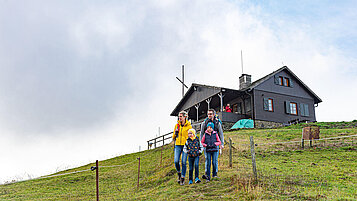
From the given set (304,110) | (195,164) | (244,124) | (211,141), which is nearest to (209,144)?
(211,141)

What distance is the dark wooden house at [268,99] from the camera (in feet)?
91.0

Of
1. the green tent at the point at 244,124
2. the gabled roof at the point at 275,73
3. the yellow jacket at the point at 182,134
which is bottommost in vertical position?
the yellow jacket at the point at 182,134

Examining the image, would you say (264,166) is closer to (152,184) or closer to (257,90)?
(152,184)

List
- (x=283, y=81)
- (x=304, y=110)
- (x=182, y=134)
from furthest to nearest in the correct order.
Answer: (x=283, y=81) < (x=304, y=110) < (x=182, y=134)

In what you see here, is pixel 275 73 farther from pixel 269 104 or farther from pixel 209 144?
pixel 209 144

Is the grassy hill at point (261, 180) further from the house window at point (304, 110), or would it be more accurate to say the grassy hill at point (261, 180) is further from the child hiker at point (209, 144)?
the house window at point (304, 110)

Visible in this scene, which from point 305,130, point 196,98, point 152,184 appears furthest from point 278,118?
point 152,184

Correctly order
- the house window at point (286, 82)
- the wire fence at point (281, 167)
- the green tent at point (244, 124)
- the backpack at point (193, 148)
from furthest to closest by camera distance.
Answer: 1. the house window at point (286, 82)
2. the green tent at point (244, 124)
3. the backpack at point (193, 148)
4. the wire fence at point (281, 167)

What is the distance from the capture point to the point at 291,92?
30297mm

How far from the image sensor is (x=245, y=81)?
30062 millimetres

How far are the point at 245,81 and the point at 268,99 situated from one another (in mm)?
2792

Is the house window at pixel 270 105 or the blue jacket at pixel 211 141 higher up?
the house window at pixel 270 105

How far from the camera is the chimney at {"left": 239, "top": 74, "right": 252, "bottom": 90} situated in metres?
30.0

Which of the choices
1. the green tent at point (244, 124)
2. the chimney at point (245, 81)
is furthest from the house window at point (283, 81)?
the green tent at point (244, 124)
